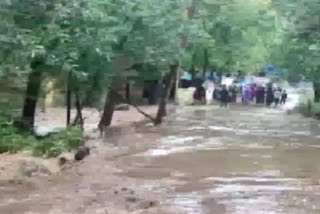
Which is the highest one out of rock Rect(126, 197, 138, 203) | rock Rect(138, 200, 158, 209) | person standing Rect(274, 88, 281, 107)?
rock Rect(138, 200, 158, 209)

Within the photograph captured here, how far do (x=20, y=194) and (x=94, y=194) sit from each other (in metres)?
1.30

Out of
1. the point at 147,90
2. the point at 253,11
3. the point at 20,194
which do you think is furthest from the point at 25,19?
the point at 253,11

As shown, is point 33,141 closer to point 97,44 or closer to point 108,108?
point 97,44

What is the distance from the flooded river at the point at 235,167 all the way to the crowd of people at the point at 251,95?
21.0 meters

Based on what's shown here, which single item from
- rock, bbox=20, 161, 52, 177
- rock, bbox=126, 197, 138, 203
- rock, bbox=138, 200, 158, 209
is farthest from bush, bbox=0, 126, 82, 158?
rock, bbox=138, 200, 158, 209

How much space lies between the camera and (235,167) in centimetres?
1811

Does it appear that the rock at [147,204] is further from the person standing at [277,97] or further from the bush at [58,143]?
the person standing at [277,97]

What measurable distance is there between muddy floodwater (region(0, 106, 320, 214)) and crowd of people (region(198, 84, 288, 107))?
24645 millimetres

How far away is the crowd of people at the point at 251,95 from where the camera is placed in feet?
176

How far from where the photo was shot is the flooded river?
12.8m

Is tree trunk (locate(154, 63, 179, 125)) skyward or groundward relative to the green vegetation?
groundward

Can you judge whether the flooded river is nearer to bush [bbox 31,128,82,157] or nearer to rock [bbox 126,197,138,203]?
rock [bbox 126,197,138,203]

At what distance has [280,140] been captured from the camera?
26.1 m

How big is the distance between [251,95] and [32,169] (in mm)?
42379
